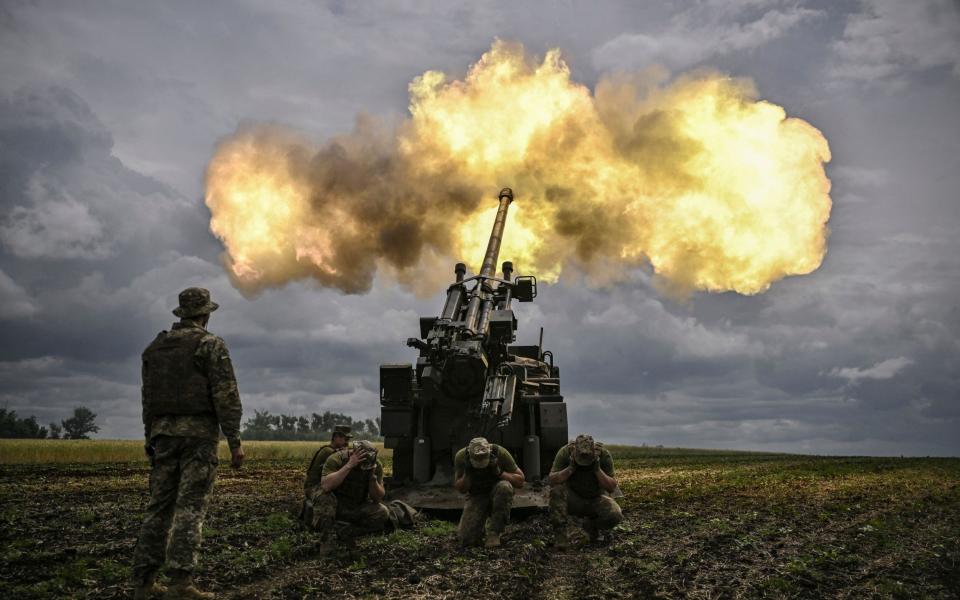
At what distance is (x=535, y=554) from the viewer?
9531 millimetres

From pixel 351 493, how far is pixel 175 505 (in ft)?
10.8

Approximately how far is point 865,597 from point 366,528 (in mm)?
5943

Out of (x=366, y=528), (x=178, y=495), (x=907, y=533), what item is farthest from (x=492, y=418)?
(x=178, y=495)

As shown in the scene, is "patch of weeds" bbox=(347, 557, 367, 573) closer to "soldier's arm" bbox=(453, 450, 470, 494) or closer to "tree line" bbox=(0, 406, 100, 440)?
"soldier's arm" bbox=(453, 450, 470, 494)

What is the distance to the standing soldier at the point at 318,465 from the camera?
34.0 ft

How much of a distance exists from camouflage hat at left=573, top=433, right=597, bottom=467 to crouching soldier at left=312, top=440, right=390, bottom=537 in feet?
9.00

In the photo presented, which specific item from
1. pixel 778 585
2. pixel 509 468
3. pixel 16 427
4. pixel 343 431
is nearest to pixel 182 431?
pixel 343 431

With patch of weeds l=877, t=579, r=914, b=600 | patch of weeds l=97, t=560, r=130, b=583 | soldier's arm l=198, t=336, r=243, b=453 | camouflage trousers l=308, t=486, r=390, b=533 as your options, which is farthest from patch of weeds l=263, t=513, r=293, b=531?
patch of weeds l=877, t=579, r=914, b=600

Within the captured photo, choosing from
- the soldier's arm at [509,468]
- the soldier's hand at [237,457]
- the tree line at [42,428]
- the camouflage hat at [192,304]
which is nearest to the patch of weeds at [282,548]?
the soldier's hand at [237,457]

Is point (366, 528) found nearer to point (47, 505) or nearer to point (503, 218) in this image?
point (47, 505)

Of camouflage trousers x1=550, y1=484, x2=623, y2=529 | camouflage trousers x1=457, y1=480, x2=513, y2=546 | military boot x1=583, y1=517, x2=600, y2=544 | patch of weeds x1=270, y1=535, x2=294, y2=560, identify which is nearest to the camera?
patch of weeds x1=270, y1=535, x2=294, y2=560

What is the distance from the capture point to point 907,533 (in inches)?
479

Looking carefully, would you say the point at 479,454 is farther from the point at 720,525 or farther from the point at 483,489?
the point at 720,525

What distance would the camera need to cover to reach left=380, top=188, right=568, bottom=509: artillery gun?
14.5m
